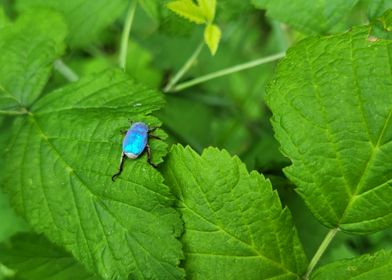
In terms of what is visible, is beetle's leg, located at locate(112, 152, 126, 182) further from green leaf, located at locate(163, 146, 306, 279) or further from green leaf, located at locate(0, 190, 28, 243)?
green leaf, located at locate(0, 190, 28, 243)

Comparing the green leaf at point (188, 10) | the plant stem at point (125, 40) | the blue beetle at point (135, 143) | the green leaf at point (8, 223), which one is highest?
the green leaf at point (188, 10)

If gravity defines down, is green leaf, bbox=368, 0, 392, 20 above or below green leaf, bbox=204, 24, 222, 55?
above

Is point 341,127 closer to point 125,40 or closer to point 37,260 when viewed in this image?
point 125,40

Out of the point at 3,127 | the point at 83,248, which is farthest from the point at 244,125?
the point at 83,248

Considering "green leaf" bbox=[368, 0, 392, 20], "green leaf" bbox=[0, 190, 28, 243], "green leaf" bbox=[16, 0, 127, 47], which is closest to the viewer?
"green leaf" bbox=[368, 0, 392, 20]

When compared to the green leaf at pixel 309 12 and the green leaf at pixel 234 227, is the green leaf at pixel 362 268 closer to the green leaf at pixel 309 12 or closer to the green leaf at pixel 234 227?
the green leaf at pixel 234 227

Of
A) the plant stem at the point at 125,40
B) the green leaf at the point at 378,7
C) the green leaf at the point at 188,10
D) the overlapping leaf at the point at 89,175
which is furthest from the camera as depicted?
the plant stem at the point at 125,40

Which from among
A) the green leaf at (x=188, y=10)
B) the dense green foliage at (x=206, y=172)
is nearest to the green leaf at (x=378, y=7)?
the dense green foliage at (x=206, y=172)

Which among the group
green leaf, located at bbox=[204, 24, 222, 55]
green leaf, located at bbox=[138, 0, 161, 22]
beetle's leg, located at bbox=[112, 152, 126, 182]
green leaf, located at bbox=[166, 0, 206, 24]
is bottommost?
beetle's leg, located at bbox=[112, 152, 126, 182]

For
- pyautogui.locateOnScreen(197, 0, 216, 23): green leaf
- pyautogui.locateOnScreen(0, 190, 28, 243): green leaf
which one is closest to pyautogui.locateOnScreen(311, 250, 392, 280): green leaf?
pyautogui.locateOnScreen(197, 0, 216, 23): green leaf
